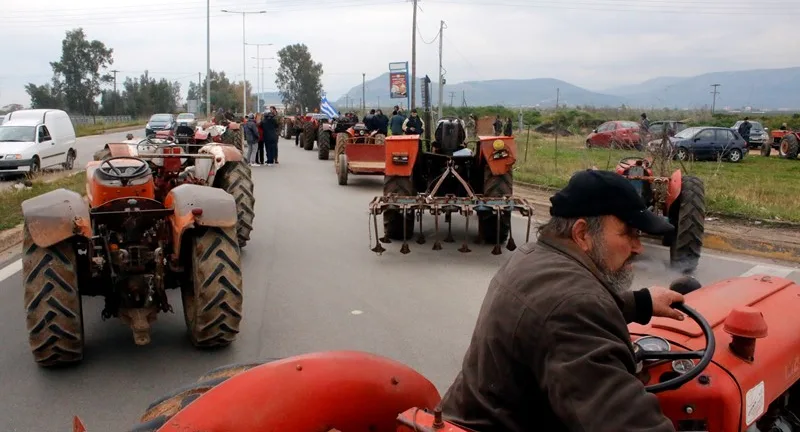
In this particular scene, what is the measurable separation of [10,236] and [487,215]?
21.7 ft

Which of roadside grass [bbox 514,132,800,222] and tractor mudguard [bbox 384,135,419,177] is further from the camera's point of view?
roadside grass [bbox 514,132,800,222]

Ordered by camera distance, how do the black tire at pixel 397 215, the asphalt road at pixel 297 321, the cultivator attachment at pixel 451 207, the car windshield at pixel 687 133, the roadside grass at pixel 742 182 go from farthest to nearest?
the car windshield at pixel 687 133
the roadside grass at pixel 742 182
the black tire at pixel 397 215
the cultivator attachment at pixel 451 207
the asphalt road at pixel 297 321

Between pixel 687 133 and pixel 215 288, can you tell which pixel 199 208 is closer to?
pixel 215 288

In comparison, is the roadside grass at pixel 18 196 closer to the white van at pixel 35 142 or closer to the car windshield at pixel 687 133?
the white van at pixel 35 142

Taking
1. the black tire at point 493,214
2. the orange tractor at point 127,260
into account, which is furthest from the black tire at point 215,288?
the black tire at point 493,214

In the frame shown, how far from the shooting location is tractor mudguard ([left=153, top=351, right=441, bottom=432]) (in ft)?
7.41

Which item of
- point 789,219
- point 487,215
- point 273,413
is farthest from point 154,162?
point 789,219

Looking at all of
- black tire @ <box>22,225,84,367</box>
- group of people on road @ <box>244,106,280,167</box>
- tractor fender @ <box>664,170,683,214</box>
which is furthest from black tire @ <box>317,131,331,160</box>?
black tire @ <box>22,225,84,367</box>

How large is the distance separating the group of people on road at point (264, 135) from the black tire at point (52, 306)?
52.9 ft

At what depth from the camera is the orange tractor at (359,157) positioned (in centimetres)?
1742

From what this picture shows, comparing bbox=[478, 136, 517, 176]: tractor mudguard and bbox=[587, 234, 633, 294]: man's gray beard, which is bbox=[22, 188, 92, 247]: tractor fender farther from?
bbox=[478, 136, 517, 176]: tractor mudguard

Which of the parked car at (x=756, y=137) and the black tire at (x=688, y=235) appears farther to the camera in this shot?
the parked car at (x=756, y=137)

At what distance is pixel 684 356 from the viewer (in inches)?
97.7

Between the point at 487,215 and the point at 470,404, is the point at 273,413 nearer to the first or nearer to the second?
the point at 470,404
